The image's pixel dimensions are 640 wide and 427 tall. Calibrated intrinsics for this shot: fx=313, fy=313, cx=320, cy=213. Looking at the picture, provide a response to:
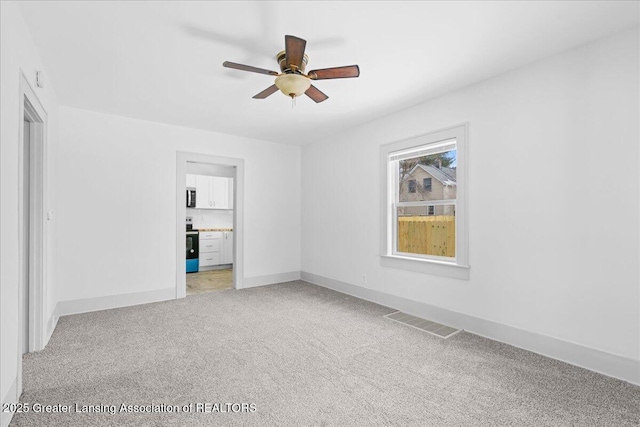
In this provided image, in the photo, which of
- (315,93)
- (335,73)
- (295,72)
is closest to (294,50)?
(295,72)

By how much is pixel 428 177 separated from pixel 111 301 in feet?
14.2

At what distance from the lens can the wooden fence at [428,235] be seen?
140 inches

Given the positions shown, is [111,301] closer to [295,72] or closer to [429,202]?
[295,72]

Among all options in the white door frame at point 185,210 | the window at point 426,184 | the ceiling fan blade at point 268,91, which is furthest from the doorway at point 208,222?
the window at point 426,184

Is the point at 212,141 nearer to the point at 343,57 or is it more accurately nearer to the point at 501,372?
the point at 343,57

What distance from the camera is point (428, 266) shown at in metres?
3.62

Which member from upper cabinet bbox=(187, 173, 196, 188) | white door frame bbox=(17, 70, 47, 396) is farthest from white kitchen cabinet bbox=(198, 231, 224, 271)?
white door frame bbox=(17, 70, 47, 396)

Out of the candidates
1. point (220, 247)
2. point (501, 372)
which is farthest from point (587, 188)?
point (220, 247)

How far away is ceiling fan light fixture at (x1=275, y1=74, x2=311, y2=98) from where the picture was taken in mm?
2428

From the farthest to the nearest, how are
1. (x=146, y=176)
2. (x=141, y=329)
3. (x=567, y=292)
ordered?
(x=146, y=176), (x=141, y=329), (x=567, y=292)

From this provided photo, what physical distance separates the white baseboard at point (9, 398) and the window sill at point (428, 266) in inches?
140

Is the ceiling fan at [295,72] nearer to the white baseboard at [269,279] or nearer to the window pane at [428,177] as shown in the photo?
the window pane at [428,177]

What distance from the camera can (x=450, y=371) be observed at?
239 cm

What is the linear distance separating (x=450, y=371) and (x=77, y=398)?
8.53 feet
